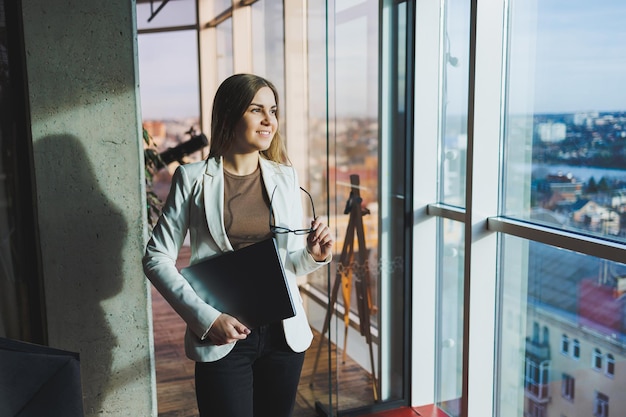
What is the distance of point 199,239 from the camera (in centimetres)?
181

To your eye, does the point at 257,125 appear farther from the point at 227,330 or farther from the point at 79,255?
the point at 79,255

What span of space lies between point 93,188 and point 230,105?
0.78 metres

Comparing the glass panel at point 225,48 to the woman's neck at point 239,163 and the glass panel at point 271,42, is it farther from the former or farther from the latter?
the woman's neck at point 239,163

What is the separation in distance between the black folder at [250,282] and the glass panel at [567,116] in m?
1.15

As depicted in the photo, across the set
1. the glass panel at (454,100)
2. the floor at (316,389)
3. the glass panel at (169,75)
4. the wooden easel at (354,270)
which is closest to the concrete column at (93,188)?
the floor at (316,389)

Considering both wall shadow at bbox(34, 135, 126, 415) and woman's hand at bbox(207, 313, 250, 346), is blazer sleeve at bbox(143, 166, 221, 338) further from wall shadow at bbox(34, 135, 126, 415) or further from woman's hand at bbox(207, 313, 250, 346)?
wall shadow at bbox(34, 135, 126, 415)

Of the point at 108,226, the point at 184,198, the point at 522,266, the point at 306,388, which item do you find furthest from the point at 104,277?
the point at 522,266

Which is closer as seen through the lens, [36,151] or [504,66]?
[36,151]

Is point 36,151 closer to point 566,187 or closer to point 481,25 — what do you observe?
point 481,25

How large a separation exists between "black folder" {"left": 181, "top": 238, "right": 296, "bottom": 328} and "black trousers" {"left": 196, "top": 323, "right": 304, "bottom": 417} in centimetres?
9

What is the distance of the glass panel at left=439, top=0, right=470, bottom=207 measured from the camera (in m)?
2.90

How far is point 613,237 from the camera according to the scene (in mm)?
2078

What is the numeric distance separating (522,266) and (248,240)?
1.31 m

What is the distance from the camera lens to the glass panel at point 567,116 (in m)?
2.06
